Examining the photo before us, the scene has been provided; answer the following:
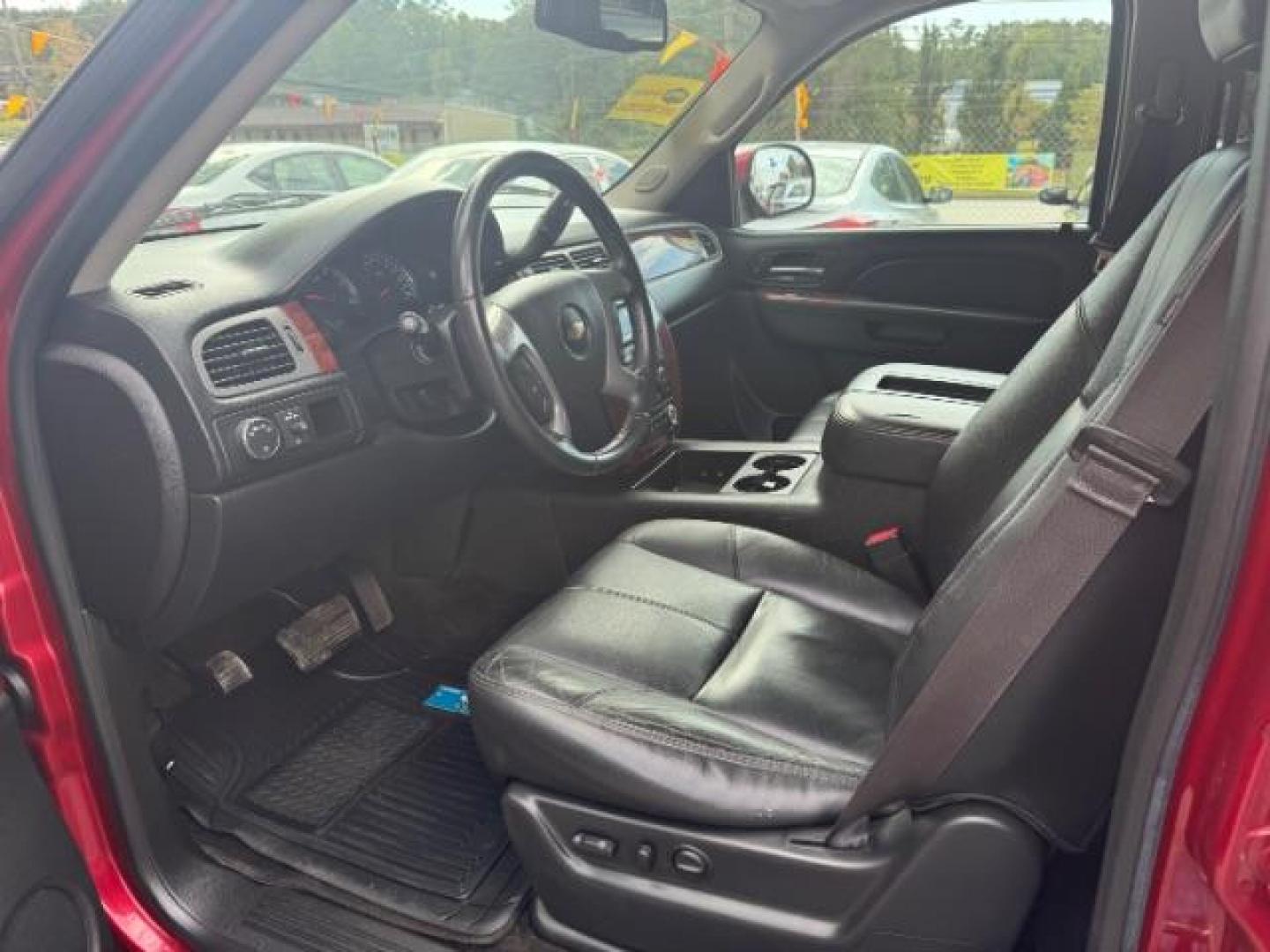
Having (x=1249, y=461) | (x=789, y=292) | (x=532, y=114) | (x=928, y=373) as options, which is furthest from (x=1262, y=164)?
(x=789, y=292)

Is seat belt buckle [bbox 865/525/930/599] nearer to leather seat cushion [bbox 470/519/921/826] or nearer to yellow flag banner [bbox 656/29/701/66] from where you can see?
leather seat cushion [bbox 470/519/921/826]

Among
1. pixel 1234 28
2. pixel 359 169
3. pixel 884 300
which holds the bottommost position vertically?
pixel 884 300

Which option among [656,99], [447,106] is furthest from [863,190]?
[447,106]

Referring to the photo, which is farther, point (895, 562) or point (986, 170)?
point (986, 170)

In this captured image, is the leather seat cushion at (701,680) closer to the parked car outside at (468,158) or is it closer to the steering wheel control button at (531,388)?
the steering wheel control button at (531,388)

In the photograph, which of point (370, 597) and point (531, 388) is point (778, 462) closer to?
point (531, 388)

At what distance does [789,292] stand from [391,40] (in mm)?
1400

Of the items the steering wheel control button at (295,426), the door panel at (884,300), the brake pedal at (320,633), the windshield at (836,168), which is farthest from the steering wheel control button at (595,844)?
the windshield at (836,168)

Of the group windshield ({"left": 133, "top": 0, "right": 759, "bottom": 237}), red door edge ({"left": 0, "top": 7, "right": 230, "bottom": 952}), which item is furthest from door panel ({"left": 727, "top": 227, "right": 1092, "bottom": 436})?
red door edge ({"left": 0, "top": 7, "right": 230, "bottom": 952})

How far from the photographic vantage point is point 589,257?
7.12 feet

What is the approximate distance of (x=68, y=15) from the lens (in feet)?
3.94

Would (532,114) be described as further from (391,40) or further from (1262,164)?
(1262,164)

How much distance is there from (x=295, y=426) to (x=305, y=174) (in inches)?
23.9

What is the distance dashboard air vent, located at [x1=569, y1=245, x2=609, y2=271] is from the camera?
6.94ft
